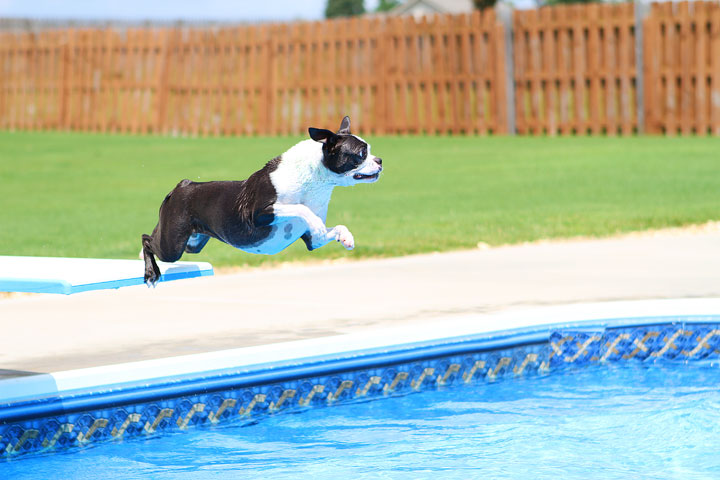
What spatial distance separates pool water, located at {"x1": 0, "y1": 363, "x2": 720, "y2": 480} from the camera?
200 inches

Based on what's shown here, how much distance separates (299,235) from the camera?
12.6ft

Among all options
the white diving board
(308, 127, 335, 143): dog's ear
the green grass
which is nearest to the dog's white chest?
(308, 127, 335, 143): dog's ear

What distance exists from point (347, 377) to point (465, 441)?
2.16 ft

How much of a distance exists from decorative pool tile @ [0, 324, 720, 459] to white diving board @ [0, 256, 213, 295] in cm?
65

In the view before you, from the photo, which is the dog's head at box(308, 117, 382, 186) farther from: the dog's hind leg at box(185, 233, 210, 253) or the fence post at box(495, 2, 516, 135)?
the fence post at box(495, 2, 516, 135)

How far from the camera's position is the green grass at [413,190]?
33.4ft

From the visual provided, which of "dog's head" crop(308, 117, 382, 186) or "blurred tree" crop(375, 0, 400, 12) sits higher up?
"blurred tree" crop(375, 0, 400, 12)

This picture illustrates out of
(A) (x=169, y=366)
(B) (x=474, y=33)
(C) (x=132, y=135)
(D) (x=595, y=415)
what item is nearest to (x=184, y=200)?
(A) (x=169, y=366)

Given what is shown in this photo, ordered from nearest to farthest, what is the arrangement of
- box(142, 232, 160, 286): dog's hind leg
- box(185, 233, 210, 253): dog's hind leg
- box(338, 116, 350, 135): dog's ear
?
box(338, 116, 350, 135): dog's ear < box(185, 233, 210, 253): dog's hind leg < box(142, 232, 160, 286): dog's hind leg

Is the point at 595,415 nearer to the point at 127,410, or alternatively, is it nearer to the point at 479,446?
the point at 479,446

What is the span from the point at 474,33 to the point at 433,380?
15.4 meters

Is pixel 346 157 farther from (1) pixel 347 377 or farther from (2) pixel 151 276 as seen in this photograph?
(1) pixel 347 377

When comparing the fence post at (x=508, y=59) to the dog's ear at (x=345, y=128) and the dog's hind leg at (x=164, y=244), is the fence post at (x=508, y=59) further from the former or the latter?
the dog's ear at (x=345, y=128)

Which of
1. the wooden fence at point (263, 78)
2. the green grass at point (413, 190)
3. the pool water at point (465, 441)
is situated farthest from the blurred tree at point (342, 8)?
the pool water at point (465, 441)
